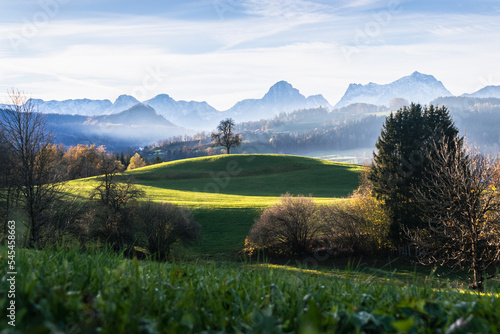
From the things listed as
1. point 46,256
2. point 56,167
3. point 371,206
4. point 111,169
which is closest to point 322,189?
point 371,206

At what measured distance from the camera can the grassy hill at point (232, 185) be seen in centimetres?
4469

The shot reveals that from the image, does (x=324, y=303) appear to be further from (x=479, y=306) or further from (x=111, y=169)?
(x=111, y=169)

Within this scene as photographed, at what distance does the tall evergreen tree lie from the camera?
3378cm

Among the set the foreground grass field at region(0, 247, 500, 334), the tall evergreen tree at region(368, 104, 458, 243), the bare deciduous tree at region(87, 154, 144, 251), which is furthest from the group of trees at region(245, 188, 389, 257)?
the foreground grass field at region(0, 247, 500, 334)

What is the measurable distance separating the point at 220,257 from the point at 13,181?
19083 millimetres

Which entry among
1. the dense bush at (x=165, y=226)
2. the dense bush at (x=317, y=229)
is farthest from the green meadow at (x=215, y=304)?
the dense bush at (x=317, y=229)

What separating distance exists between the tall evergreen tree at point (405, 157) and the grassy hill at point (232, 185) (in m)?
16.8

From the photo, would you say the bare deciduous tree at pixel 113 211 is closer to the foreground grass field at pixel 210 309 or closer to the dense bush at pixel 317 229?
the dense bush at pixel 317 229

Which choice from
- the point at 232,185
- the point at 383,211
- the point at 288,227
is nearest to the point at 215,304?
the point at 288,227

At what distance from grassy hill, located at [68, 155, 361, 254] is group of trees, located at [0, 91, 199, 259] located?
691 centimetres

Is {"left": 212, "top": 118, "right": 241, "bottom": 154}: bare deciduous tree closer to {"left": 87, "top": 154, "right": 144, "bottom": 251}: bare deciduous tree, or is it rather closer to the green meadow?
{"left": 87, "top": 154, "right": 144, "bottom": 251}: bare deciduous tree

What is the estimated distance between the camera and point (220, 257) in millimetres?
33719

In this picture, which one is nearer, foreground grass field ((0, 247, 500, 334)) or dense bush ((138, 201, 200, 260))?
foreground grass field ((0, 247, 500, 334))

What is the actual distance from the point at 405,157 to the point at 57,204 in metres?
33.4
